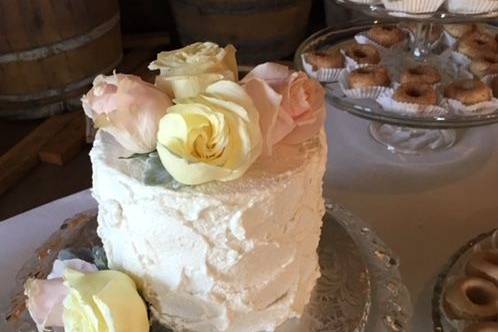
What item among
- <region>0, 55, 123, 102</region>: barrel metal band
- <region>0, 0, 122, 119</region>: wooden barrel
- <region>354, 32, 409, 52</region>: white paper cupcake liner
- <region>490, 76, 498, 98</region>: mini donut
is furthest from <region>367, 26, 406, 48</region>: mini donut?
<region>0, 55, 123, 102</region>: barrel metal band

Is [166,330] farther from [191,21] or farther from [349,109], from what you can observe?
[191,21]

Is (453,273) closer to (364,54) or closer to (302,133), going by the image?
(302,133)

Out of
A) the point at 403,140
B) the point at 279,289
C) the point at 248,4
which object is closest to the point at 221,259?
the point at 279,289

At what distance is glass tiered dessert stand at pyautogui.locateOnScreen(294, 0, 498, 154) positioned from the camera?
0.99 metres

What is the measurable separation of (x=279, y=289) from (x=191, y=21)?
1.63 m

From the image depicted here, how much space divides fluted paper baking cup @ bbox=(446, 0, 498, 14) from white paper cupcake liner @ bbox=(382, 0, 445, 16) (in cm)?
3

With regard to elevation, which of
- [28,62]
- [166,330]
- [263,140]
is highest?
[263,140]

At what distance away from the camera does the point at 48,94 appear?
195 centimetres

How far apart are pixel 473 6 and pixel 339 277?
56cm

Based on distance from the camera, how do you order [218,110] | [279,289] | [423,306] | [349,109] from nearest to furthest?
[218,110], [279,289], [423,306], [349,109]

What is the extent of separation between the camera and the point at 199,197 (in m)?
0.56

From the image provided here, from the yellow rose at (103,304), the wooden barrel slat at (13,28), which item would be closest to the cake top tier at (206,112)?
the yellow rose at (103,304)

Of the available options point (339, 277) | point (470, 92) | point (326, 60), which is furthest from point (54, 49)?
point (339, 277)

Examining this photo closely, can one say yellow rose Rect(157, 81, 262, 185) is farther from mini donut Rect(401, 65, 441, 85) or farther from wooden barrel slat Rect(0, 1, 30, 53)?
wooden barrel slat Rect(0, 1, 30, 53)
